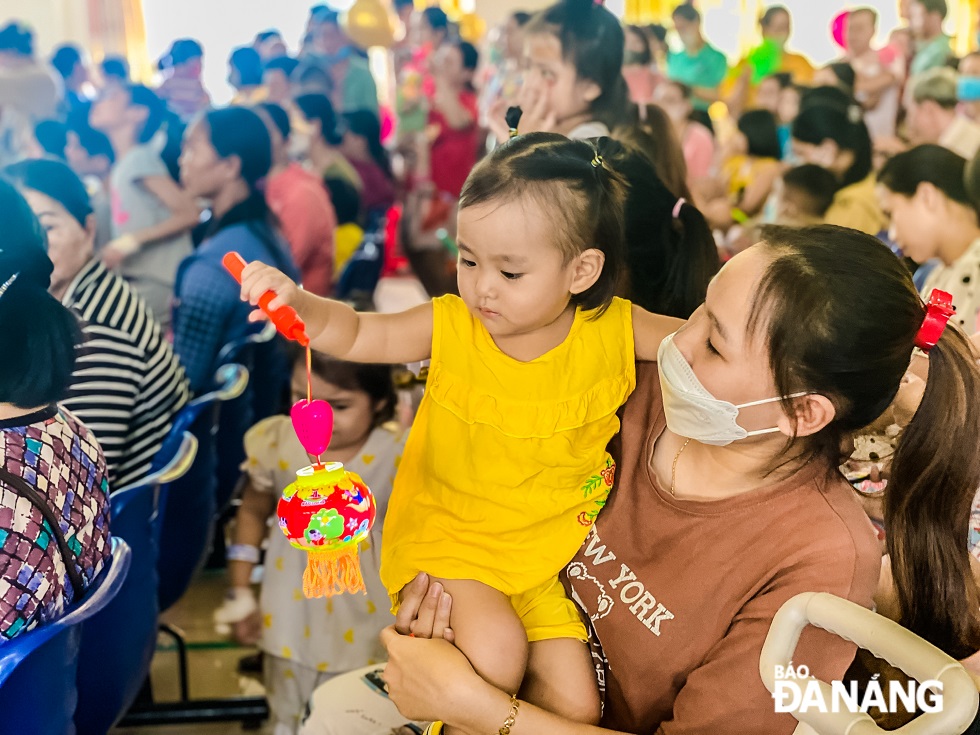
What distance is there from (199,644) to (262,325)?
1017 millimetres

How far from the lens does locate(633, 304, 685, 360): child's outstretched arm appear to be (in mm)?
1512

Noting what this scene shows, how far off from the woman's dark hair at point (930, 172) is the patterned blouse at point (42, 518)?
6.95 ft

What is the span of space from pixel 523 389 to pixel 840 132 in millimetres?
3255

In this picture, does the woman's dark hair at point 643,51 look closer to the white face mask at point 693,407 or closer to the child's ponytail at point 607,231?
the child's ponytail at point 607,231

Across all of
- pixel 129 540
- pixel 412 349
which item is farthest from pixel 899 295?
pixel 129 540

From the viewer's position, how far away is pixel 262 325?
3326 millimetres

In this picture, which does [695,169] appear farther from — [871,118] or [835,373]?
[835,373]

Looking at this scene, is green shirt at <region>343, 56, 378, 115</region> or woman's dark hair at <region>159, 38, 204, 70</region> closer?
woman's dark hair at <region>159, 38, 204, 70</region>

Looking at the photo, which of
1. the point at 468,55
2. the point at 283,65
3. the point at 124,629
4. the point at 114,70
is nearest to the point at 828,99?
the point at 468,55

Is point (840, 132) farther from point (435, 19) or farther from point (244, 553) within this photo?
point (435, 19)

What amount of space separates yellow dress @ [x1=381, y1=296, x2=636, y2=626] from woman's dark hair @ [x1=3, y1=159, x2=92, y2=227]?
1.30 metres

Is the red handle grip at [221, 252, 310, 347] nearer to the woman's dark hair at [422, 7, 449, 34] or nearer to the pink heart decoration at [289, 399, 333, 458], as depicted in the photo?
the pink heart decoration at [289, 399, 333, 458]

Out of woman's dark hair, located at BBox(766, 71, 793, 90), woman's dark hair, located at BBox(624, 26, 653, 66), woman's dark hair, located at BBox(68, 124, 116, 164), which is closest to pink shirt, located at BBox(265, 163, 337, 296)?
woman's dark hair, located at BBox(68, 124, 116, 164)

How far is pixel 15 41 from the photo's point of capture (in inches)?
237
